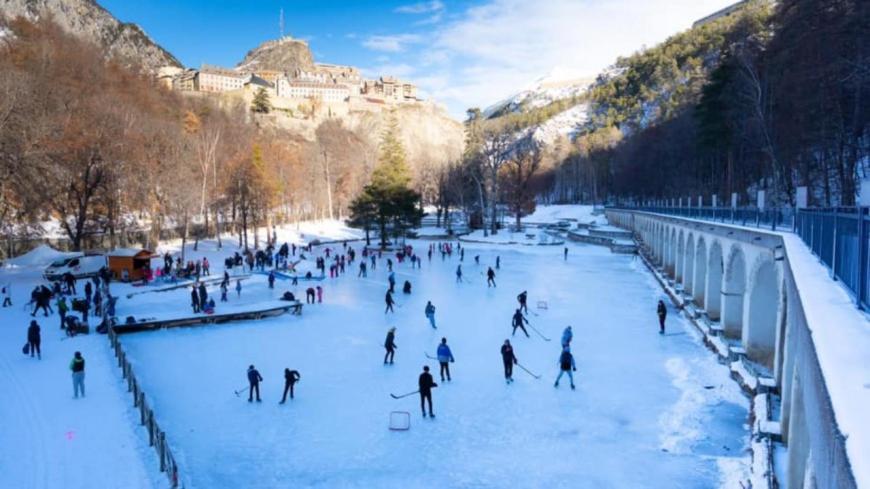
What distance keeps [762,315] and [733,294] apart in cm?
278

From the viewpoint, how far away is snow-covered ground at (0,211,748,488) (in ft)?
30.2

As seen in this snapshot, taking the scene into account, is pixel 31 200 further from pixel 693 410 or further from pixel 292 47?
pixel 292 47

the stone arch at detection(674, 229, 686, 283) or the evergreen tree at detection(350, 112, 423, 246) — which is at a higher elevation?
the evergreen tree at detection(350, 112, 423, 246)

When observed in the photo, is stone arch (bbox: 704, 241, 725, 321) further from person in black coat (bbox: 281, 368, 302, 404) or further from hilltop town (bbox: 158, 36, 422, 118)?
hilltop town (bbox: 158, 36, 422, 118)

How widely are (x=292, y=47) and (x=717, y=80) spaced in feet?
536

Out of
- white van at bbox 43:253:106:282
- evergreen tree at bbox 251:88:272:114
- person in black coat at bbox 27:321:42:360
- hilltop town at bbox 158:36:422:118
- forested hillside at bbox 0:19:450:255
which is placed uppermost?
hilltop town at bbox 158:36:422:118

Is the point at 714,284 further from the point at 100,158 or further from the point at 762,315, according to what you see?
the point at 100,158

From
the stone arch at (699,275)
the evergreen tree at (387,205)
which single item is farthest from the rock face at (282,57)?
the stone arch at (699,275)

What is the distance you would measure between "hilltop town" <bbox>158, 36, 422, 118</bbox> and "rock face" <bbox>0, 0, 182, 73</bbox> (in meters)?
6.29

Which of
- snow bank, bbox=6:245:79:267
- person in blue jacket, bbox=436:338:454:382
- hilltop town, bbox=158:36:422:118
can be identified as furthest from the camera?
hilltop town, bbox=158:36:422:118

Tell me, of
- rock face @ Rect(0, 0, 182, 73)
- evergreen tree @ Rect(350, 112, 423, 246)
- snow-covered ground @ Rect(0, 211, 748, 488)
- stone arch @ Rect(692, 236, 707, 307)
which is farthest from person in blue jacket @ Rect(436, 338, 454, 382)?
rock face @ Rect(0, 0, 182, 73)

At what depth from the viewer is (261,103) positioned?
110 metres

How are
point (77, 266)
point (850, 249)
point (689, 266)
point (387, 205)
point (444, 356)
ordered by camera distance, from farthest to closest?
point (387, 205), point (77, 266), point (689, 266), point (444, 356), point (850, 249)

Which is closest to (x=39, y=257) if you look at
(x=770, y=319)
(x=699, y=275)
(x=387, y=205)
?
(x=387, y=205)
